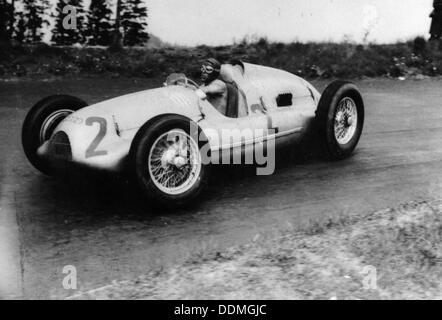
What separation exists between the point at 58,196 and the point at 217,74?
209 centimetres

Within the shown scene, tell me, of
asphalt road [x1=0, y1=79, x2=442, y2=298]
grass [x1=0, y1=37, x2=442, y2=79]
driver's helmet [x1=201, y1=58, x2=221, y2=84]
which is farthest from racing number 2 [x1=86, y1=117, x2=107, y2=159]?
grass [x1=0, y1=37, x2=442, y2=79]

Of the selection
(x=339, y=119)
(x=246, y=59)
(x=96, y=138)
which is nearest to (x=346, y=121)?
(x=339, y=119)

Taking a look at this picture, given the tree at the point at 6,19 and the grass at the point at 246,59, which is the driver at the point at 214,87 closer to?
the grass at the point at 246,59

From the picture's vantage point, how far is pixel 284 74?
6824 millimetres

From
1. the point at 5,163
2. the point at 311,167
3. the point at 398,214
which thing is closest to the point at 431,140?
the point at 311,167

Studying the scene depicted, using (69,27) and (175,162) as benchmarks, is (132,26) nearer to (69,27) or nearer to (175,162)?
(69,27)

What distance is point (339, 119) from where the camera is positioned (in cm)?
699

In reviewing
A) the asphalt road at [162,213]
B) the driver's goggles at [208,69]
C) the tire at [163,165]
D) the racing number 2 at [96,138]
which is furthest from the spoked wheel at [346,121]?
the racing number 2 at [96,138]

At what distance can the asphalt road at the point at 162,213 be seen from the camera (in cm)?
420

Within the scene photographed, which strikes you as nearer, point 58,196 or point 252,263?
point 252,263

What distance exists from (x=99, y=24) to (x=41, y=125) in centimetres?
1033

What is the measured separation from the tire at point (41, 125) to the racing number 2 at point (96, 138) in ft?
2.83

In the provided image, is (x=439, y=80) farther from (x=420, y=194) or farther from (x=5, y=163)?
(x=5, y=163)
